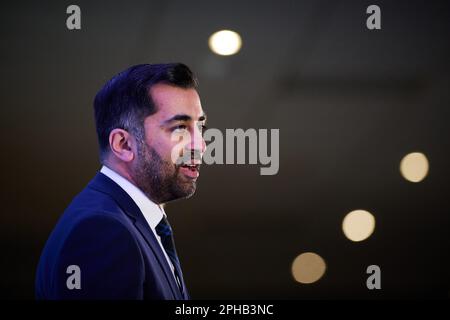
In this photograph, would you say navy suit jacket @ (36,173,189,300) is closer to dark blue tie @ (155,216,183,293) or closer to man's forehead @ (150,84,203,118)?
dark blue tie @ (155,216,183,293)

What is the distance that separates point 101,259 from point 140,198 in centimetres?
33

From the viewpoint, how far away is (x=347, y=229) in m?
4.43

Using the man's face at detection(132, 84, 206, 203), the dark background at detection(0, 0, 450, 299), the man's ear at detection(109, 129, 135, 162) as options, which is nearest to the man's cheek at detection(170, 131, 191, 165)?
the man's face at detection(132, 84, 206, 203)

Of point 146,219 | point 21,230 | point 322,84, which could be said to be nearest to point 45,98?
point 21,230

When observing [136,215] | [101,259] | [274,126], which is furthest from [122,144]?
[274,126]

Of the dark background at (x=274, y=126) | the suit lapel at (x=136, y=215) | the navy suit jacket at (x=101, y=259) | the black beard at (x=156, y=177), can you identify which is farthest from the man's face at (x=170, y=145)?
the dark background at (x=274, y=126)

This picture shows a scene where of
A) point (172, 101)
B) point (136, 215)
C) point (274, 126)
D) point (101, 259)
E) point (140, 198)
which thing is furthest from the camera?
point (274, 126)

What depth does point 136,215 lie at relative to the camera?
4.09 ft

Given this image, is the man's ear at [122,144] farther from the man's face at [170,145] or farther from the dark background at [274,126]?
the dark background at [274,126]

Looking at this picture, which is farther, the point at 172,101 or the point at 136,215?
the point at 172,101

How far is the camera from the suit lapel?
1.20 m

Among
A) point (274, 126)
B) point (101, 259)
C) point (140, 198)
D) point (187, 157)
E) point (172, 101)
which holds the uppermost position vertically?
point (274, 126)

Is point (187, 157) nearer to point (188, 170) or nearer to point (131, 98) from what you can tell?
point (188, 170)

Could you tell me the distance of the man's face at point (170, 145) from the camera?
140cm
